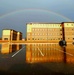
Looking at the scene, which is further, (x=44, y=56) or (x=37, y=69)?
(x=44, y=56)

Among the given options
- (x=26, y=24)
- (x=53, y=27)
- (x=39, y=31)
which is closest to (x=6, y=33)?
(x=26, y=24)

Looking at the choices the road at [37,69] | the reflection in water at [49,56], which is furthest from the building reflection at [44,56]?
the road at [37,69]

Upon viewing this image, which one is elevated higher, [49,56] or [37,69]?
[37,69]

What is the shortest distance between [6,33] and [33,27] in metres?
21.1

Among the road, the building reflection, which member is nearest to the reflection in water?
the building reflection

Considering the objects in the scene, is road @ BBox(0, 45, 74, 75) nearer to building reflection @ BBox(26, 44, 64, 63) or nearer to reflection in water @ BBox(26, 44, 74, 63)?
reflection in water @ BBox(26, 44, 74, 63)

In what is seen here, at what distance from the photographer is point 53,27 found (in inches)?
4050

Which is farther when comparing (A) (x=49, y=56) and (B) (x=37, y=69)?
(A) (x=49, y=56)

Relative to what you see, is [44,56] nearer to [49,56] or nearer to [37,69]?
[49,56]

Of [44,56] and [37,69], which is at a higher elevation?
[37,69]

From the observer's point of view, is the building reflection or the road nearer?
the road

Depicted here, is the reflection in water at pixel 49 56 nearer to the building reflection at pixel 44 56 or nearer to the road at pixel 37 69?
the building reflection at pixel 44 56

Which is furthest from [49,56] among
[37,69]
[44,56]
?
[37,69]

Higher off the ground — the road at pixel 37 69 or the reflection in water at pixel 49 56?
the road at pixel 37 69
